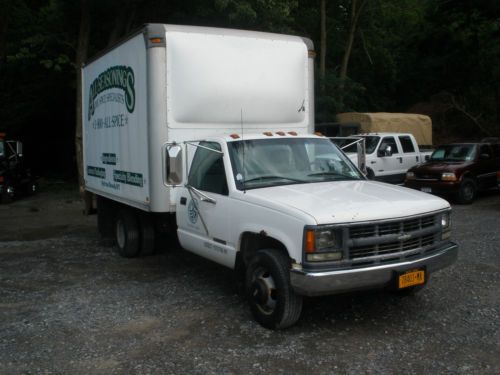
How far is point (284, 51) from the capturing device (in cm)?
789

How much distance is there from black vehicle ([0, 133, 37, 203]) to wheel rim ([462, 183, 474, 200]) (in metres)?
13.1

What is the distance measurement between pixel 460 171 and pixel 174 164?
34.0 ft

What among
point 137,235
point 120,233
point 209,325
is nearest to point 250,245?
point 209,325

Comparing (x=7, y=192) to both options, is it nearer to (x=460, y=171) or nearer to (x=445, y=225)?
(x=460, y=171)

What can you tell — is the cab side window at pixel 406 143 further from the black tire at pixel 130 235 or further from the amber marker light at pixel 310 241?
the amber marker light at pixel 310 241

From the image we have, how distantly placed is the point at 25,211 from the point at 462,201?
1160 centimetres

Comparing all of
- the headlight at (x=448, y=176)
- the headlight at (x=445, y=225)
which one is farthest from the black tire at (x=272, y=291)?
the headlight at (x=448, y=176)

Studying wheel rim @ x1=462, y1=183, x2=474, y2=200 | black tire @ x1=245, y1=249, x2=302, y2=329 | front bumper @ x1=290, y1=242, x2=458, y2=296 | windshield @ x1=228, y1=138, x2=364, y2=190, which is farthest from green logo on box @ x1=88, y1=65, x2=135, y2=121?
wheel rim @ x1=462, y1=183, x2=474, y2=200

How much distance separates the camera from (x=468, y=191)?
575 inches

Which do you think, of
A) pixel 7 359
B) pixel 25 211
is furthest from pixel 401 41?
pixel 7 359

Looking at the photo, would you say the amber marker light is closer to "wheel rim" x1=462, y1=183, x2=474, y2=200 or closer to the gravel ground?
the gravel ground

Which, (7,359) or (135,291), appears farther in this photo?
(135,291)

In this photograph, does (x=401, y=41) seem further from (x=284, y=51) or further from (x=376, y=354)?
(x=376, y=354)

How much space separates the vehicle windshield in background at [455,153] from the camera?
15266 mm
